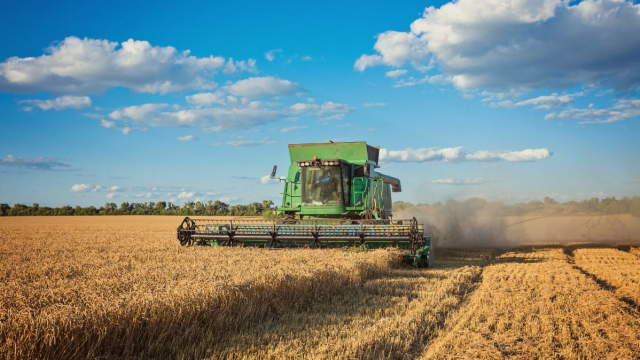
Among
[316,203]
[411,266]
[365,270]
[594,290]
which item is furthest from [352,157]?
[594,290]

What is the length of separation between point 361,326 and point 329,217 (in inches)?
281

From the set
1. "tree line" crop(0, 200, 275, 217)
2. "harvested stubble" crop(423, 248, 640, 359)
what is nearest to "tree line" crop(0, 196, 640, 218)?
"tree line" crop(0, 200, 275, 217)

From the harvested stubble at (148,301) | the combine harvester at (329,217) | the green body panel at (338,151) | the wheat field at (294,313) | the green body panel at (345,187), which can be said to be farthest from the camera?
the green body panel at (338,151)

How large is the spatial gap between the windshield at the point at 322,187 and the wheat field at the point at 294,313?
155 inches

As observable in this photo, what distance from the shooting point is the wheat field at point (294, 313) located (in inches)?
164

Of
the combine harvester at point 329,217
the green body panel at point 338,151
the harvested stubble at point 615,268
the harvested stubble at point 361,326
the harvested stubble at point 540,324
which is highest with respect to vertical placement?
the green body panel at point 338,151

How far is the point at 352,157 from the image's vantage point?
1303cm

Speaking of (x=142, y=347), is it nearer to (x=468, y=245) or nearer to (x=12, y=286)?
(x=12, y=286)

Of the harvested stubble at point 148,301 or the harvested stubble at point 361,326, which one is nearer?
the harvested stubble at point 148,301

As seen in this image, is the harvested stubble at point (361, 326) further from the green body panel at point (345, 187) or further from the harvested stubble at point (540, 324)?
the green body panel at point (345, 187)

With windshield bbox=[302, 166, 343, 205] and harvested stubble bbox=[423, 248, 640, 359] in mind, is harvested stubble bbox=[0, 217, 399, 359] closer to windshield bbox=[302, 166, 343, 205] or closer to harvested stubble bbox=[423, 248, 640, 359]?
harvested stubble bbox=[423, 248, 640, 359]

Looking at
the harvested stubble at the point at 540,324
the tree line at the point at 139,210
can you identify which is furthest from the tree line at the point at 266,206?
the harvested stubble at the point at 540,324

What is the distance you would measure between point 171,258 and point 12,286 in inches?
143

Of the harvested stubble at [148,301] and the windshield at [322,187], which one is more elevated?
the windshield at [322,187]
